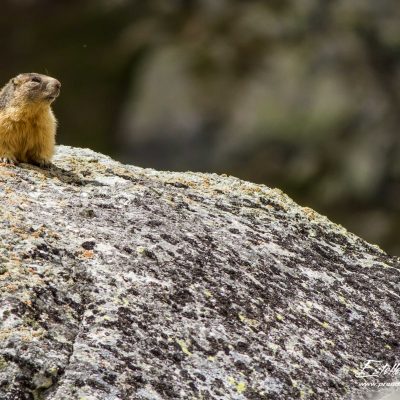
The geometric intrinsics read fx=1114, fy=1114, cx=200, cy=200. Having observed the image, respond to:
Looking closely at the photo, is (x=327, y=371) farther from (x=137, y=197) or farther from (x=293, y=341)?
(x=137, y=197)

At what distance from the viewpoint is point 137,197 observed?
9.84m

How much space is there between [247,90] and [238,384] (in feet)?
133

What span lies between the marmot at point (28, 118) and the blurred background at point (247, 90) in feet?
86.4

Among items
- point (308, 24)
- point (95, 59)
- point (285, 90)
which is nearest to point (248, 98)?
point (285, 90)

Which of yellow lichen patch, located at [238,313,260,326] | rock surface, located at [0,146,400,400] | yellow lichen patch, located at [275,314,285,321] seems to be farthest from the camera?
yellow lichen patch, located at [275,314,285,321]

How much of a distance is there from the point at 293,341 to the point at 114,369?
162 cm

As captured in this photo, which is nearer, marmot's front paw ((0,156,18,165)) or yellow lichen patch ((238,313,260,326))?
yellow lichen patch ((238,313,260,326))

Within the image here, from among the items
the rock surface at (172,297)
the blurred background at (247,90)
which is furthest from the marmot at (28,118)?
the blurred background at (247,90)

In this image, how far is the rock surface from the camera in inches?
294

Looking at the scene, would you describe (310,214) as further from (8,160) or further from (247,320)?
(8,160)

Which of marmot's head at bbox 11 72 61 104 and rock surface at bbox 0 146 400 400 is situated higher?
marmot's head at bbox 11 72 61 104

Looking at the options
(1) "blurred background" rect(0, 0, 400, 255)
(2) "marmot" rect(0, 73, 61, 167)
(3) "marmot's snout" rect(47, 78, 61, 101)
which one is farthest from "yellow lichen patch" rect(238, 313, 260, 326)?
(1) "blurred background" rect(0, 0, 400, 255)

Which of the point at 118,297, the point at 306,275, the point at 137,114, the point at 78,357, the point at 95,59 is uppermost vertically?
the point at 95,59

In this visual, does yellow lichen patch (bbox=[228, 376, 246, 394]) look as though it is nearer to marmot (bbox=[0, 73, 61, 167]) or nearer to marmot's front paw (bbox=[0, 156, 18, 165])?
marmot's front paw (bbox=[0, 156, 18, 165])
